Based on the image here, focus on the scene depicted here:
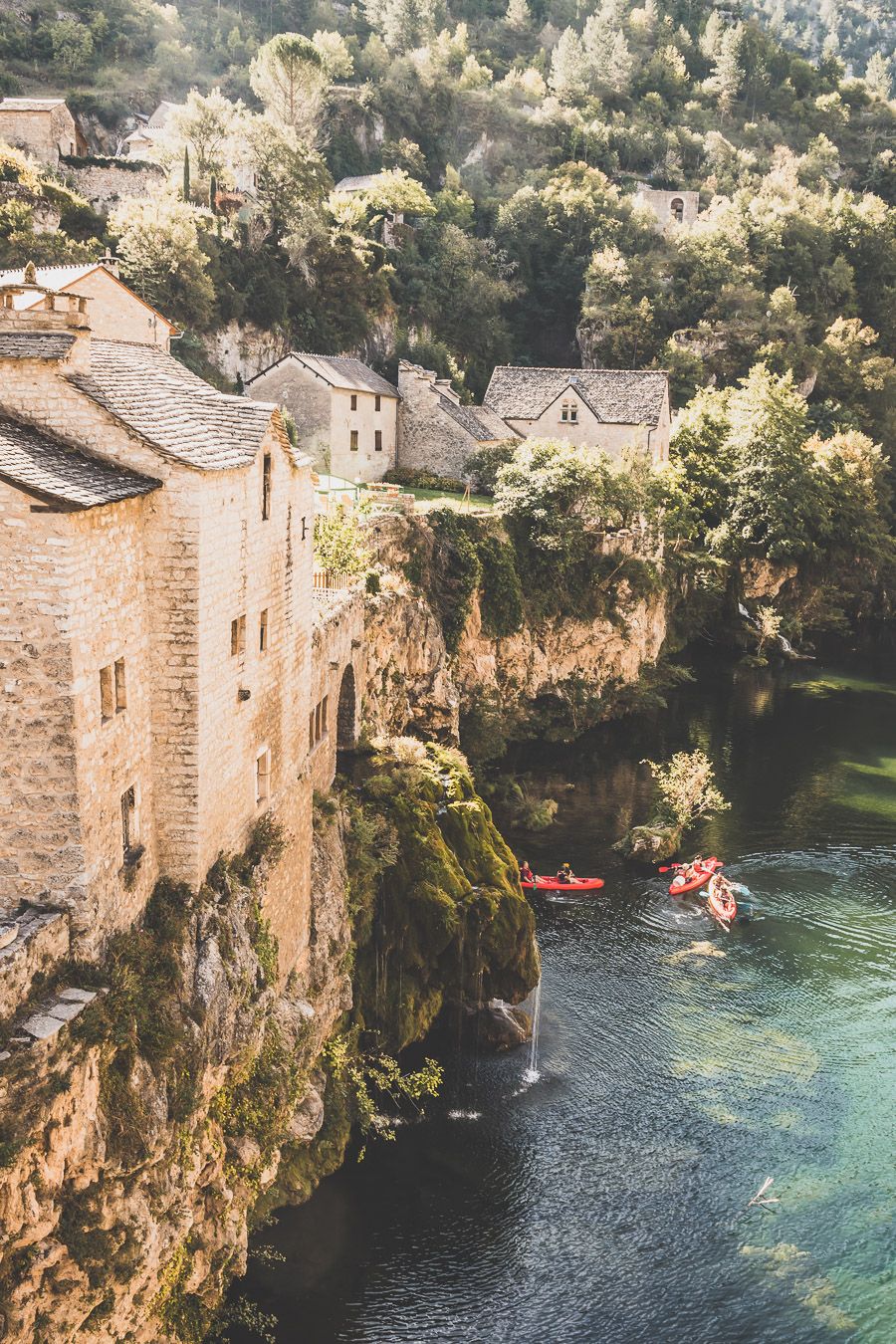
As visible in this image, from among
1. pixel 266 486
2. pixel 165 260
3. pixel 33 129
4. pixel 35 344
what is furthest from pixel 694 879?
→ pixel 33 129

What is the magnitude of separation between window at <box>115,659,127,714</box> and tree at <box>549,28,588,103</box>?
103 metres

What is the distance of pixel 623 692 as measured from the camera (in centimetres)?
5209

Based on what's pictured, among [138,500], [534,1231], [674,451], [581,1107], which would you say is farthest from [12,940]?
[674,451]

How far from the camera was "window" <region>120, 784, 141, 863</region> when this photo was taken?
619 inches

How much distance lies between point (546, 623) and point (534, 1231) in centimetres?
3078

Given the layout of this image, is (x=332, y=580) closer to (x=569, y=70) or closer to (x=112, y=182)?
(x=112, y=182)

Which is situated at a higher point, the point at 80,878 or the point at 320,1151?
the point at 80,878

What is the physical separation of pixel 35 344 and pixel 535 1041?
1988cm

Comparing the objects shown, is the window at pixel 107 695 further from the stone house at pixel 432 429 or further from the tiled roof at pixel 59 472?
the stone house at pixel 432 429

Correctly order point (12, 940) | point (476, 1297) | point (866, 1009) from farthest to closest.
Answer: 1. point (866, 1009)
2. point (476, 1297)
3. point (12, 940)

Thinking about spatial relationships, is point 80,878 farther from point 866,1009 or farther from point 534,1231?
point 866,1009

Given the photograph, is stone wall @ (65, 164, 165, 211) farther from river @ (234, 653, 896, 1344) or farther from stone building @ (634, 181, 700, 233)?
stone building @ (634, 181, 700, 233)

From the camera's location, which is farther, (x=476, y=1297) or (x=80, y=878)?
(x=476, y=1297)

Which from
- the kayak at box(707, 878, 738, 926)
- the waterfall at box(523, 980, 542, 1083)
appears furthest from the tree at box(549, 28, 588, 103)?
the waterfall at box(523, 980, 542, 1083)
